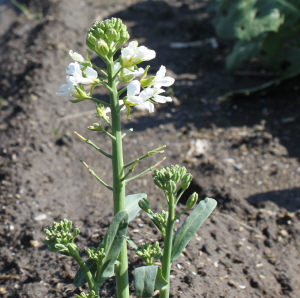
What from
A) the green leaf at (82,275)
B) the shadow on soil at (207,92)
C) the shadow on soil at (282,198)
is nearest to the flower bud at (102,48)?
the green leaf at (82,275)

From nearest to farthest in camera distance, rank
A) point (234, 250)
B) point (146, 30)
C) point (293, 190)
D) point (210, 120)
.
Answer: point (234, 250)
point (293, 190)
point (210, 120)
point (146, 30)

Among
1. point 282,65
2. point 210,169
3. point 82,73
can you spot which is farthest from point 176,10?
point 82,73

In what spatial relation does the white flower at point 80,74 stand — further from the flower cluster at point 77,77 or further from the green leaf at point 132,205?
the green leaf at point 132,205

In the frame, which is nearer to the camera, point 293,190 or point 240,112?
point 293,190

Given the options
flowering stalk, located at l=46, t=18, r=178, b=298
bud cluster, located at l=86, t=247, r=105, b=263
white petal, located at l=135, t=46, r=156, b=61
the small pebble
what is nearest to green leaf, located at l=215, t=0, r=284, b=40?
the small pebble

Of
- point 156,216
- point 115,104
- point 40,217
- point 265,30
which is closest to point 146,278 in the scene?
point 156,216

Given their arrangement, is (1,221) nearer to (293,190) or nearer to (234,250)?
(234,250)

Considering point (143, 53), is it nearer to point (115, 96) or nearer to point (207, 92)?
point (115, 96)
